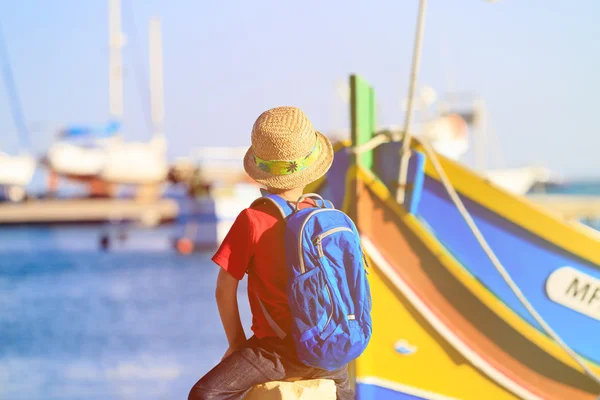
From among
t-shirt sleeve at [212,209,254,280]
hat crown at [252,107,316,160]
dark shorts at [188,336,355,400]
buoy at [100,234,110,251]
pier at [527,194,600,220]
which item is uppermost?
hat crown at [252,107,316,160]

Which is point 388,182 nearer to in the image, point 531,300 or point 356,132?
point 356,132

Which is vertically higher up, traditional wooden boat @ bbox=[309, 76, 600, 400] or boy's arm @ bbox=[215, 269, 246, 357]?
boy's arm @ bbox=[215, 269, 246, 357]

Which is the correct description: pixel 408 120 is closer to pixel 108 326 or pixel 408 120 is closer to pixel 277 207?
pixel 277 207

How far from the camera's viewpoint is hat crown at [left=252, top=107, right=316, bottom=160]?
275 centimetres

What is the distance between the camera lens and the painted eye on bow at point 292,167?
9.07ft

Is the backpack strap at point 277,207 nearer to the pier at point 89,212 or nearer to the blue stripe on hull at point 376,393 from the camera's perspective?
the blue stripe on hull at point 376,393

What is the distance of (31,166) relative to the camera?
5009 cm

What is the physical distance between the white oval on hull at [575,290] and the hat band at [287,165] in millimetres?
1857

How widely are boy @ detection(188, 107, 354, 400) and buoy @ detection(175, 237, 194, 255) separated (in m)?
25.7

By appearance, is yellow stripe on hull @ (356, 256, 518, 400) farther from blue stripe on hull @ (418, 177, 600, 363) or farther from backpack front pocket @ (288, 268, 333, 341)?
backpack front pocket @ (288, 268, 333, 341)

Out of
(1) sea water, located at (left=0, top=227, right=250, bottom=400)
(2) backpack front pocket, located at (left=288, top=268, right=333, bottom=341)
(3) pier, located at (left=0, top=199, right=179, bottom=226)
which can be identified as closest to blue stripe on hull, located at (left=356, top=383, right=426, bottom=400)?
(2) backpack front pocket, located at (left=288, top=268, right=333, bottom=341)

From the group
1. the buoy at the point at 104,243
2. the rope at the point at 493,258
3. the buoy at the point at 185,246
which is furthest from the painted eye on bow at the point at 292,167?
the buoy at the point at 104,243

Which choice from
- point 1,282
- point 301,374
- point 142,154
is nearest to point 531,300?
point 301,374

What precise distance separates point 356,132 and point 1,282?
64.6ft
